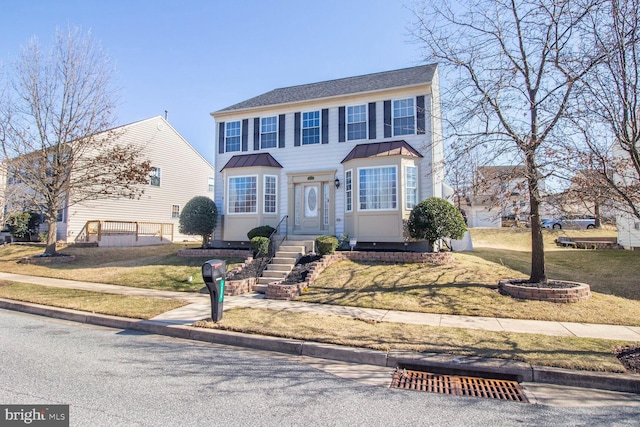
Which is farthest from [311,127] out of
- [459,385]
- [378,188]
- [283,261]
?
[459,385]

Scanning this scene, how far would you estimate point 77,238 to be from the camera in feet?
66.9

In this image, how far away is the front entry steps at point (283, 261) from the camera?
11.1 m

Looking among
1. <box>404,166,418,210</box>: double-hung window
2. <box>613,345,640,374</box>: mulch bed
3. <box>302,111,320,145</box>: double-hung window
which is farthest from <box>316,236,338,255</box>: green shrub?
<box>613,345,640,374</box>: mulch bed

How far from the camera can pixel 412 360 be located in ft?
16.9

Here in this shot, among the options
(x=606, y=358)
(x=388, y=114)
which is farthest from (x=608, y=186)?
(x=388, y=114)

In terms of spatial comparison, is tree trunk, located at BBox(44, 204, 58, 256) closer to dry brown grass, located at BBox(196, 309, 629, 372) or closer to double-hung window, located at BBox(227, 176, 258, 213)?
double-hung window, located at BBox(227, 176, 258, 213)

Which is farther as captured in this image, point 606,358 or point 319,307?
point 319,307

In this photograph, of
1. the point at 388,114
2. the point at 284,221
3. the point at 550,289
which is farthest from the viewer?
the point at 284,221

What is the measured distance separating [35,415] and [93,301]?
5968 mm

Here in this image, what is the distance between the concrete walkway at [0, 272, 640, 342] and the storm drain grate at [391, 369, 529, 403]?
2.10 metres

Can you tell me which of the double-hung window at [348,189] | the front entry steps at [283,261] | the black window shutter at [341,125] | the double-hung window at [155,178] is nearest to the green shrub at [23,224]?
the double-hung window at [155,178]

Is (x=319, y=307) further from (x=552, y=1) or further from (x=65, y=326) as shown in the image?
(x=552, y=1)

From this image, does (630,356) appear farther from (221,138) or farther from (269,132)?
(221,138)

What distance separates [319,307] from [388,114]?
876cm
